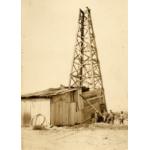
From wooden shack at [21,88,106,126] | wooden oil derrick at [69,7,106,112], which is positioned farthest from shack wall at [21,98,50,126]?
wooden oil derrick at [69,7,106,112]

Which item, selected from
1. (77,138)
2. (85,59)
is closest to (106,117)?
(77,138)

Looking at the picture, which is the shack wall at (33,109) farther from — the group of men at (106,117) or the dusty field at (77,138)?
the group of men at (106,117)

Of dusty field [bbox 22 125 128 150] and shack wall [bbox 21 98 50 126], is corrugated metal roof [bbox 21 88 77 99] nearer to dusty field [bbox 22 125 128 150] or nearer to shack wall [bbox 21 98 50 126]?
shack wall [bbox 21 98 50 126]

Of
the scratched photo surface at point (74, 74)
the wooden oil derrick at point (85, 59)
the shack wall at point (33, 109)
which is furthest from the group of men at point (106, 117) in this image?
the shack wall at point (33, 109)

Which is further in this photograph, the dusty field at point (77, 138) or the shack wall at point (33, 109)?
the shack wall at point (33, 109)

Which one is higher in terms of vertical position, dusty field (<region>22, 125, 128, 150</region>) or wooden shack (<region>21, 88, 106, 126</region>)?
wooden shack (<region>21, 88, 106, 126</region>)
